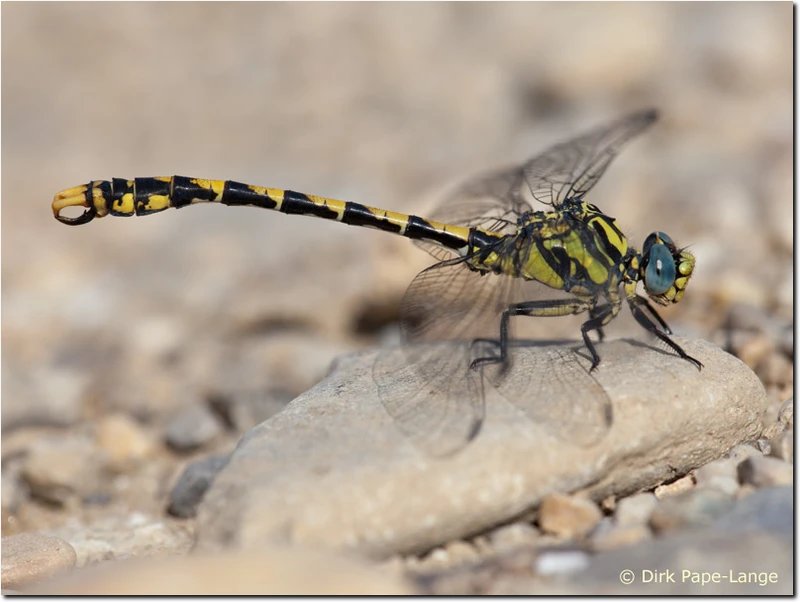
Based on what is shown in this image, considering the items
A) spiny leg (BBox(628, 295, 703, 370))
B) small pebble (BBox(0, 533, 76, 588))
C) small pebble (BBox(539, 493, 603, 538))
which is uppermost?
spiny leg (BBox(628, 295, 703, 370))

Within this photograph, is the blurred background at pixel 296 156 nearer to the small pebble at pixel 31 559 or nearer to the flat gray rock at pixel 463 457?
the small pebble at pixel 31 559

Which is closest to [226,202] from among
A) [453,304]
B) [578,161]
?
[453,304]

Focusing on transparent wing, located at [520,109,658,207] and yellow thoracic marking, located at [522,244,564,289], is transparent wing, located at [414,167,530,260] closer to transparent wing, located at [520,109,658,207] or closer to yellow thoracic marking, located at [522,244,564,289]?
transparent wing, located at [520,109,658,207]

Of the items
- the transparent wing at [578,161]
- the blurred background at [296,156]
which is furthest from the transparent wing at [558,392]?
the blurred background at [296,156]

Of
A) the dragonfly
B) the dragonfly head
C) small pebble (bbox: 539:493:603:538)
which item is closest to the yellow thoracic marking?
the dragonfly

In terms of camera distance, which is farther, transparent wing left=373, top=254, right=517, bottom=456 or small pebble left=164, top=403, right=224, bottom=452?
small pebble left=164, top=403, right=224, bottom=452

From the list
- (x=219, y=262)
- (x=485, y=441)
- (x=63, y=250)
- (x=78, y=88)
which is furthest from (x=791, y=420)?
(x=78, y=88)

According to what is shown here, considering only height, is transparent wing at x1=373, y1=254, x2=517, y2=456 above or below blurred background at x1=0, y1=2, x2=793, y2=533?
below

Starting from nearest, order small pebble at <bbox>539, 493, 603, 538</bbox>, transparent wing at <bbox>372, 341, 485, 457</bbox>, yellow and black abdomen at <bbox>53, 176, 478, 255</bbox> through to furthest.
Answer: small pebble at <bbox>539, 493, 603, 538</bbox> → transparent wing at <bbox>372, 341, 485, 457</bbox> → yellow and black abdomen at <bbox>53, 176, 478, 255</bbox>

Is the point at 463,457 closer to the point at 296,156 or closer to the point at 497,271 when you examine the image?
the point at 497,271
